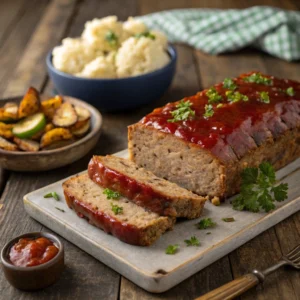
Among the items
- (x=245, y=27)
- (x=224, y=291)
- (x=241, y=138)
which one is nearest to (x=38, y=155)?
(x=241, y=138)

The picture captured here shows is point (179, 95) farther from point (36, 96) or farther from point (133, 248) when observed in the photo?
point (133, 248)

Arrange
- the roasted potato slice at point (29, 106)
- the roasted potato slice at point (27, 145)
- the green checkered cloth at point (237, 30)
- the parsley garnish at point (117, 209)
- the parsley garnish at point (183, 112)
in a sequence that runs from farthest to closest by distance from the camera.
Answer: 1. the green checkered cloth at point (237, 30)
2. the roasted potato slice at point (29, 106)
3. the roasted potato slice at point (27, 145)
4. the parsley garnish at point (183, 112)
5. the parsley garnish at point (117, 209)

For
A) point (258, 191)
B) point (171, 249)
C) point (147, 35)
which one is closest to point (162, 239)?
point (171, 249)

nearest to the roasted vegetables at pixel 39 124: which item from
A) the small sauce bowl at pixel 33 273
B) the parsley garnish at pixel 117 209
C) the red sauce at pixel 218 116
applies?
the red sauce at pixel 218 116

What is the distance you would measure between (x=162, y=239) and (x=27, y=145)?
5.50ft

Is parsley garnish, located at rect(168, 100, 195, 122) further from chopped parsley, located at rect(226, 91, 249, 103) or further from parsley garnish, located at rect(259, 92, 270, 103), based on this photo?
parsley garnish, located at rect(259, 92, 270, 103)

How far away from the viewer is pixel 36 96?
5.16 meters

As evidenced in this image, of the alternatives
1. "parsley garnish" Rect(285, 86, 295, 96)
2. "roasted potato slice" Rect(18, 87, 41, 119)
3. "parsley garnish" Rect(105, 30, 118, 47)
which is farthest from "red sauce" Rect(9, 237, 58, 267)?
"parsley garnish" Rect(105, 30, 118, 47)

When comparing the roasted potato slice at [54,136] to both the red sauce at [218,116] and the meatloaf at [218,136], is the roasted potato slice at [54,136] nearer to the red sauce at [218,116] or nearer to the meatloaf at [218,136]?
the meatloaf at [218,136]

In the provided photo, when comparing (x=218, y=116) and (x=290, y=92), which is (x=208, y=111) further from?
(x=290, y=92)

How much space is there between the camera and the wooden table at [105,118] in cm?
350

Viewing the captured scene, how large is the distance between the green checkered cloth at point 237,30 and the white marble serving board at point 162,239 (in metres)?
3.58

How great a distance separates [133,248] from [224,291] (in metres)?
0.69

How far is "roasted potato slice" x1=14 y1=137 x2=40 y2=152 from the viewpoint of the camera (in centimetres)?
483
